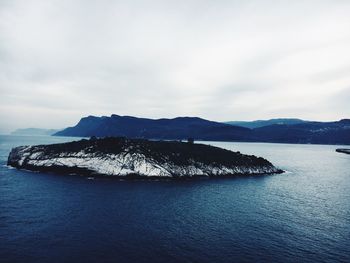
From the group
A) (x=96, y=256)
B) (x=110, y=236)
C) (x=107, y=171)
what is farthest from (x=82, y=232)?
(x=107, y=171)

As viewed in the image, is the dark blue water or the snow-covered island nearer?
the dark blue water

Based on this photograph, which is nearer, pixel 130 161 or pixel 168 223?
pixel 168 223

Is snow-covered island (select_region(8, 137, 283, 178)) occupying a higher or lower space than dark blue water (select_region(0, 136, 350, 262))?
higher

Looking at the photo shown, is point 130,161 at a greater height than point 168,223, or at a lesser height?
greater

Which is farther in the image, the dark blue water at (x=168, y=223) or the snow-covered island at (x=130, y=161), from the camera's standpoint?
the snow-covered island at (x=130, y=161)
